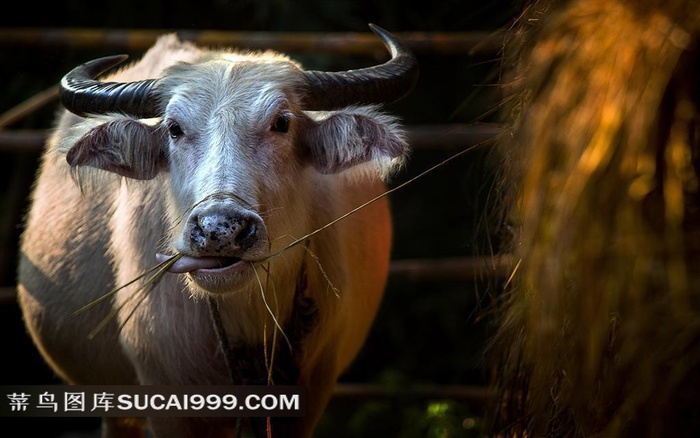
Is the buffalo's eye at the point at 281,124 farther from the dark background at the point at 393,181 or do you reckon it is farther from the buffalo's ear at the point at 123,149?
the dark background at the point at 393,181

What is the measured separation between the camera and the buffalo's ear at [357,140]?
3074mm

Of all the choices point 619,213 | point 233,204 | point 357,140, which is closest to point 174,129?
point 233,204

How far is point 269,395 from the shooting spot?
3.02m

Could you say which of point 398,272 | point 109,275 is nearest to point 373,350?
point 398,272

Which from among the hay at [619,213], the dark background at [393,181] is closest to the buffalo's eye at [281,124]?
the hay at [619,213]

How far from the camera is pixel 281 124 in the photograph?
3010mm

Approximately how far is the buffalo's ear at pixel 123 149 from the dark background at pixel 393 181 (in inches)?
91.2

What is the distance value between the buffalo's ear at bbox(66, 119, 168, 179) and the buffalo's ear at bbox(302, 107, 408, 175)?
1.68 ft

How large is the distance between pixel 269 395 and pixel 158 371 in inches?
16.4

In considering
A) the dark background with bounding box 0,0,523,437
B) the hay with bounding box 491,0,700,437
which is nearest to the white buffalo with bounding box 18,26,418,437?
the hay with bounding box 491,0,700,437

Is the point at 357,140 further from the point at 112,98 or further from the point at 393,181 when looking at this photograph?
the point at 393,181

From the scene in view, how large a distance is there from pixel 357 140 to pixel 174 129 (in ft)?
2.01

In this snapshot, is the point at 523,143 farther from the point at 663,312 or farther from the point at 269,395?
the point at 269,395

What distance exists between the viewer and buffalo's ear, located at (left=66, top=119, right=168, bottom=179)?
3.08 meters
